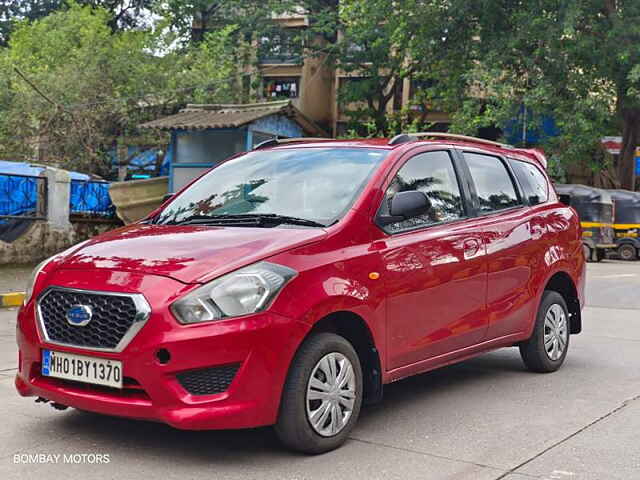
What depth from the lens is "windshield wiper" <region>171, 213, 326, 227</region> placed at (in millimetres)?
4980

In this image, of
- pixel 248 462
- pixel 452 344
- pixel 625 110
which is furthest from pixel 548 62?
pixel 248 462

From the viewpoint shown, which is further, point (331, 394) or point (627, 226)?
point (627, 226)

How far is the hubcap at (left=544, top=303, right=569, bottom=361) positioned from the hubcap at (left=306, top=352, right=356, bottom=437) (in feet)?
8.59

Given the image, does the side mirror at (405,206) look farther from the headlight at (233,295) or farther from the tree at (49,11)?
the tree at (49,11)

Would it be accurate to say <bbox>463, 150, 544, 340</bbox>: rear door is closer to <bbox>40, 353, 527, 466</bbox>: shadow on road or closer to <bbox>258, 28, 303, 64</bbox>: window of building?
<bbox>40, 353, 527, 466</bbox>: shadow on road

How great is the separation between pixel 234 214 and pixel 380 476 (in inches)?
71.6

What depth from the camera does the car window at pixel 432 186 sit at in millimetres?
5434

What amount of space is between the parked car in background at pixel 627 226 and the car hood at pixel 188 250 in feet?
78.8

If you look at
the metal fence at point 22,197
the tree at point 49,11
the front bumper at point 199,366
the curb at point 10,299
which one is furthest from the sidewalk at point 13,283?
the tree at point 49,11

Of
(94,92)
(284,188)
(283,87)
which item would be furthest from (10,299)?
(283,87)

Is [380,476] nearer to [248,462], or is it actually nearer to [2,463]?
[248,462]

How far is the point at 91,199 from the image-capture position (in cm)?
2070

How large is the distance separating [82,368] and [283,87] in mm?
36670

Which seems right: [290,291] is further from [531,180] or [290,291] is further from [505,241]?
[531,180]
